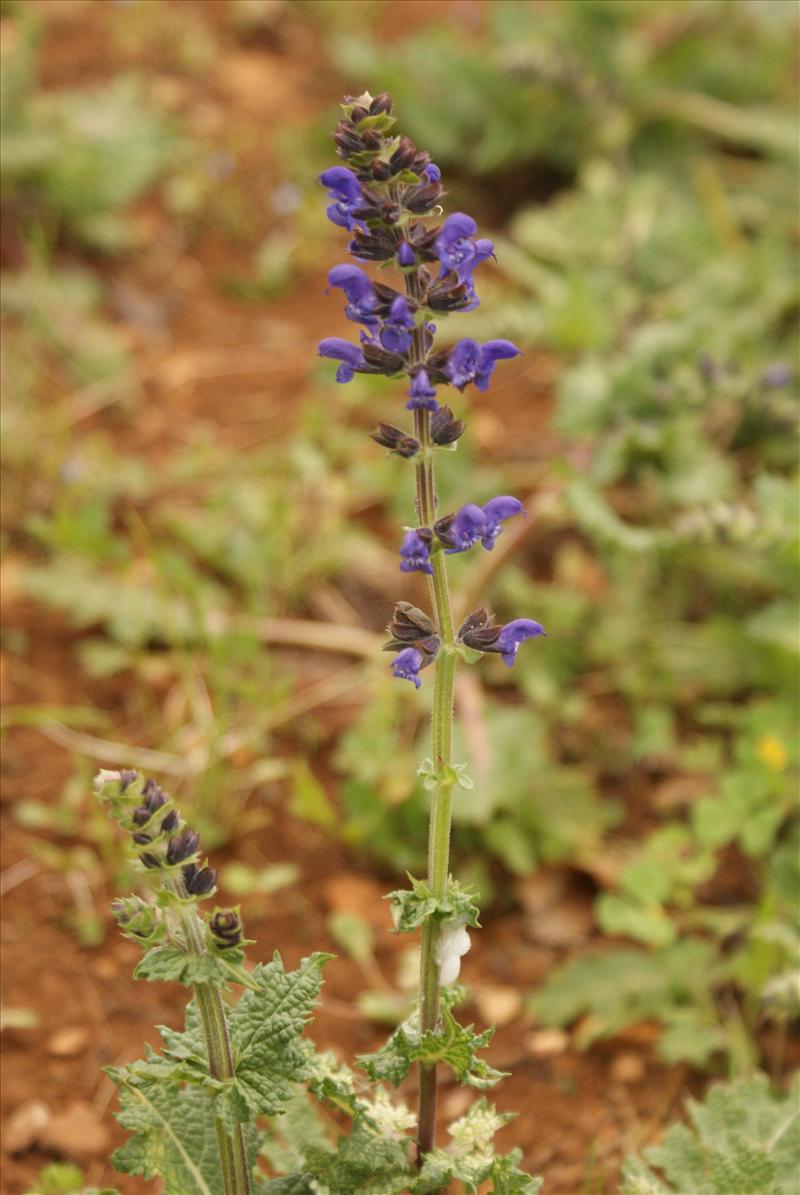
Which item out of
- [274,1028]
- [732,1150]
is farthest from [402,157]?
Result: [732,1150]

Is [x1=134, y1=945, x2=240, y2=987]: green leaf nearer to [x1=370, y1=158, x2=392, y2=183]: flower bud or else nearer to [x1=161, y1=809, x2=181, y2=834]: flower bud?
[x1=161, y1=809, x2=181, y2=834]: flower bud

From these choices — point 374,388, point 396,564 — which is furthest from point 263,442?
point 396,564

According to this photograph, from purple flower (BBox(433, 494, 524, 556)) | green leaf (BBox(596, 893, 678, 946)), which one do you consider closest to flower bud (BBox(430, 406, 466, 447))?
purple flower (BBox(433, 494, 524, 556))

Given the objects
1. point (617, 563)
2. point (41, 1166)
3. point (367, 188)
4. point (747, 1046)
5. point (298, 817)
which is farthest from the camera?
point (617, 563)

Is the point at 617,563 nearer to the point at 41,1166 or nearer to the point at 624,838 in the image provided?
the point at 624,838

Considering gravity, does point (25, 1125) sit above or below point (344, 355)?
below

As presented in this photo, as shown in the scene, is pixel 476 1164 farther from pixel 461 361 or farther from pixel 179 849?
pixel 461 361
